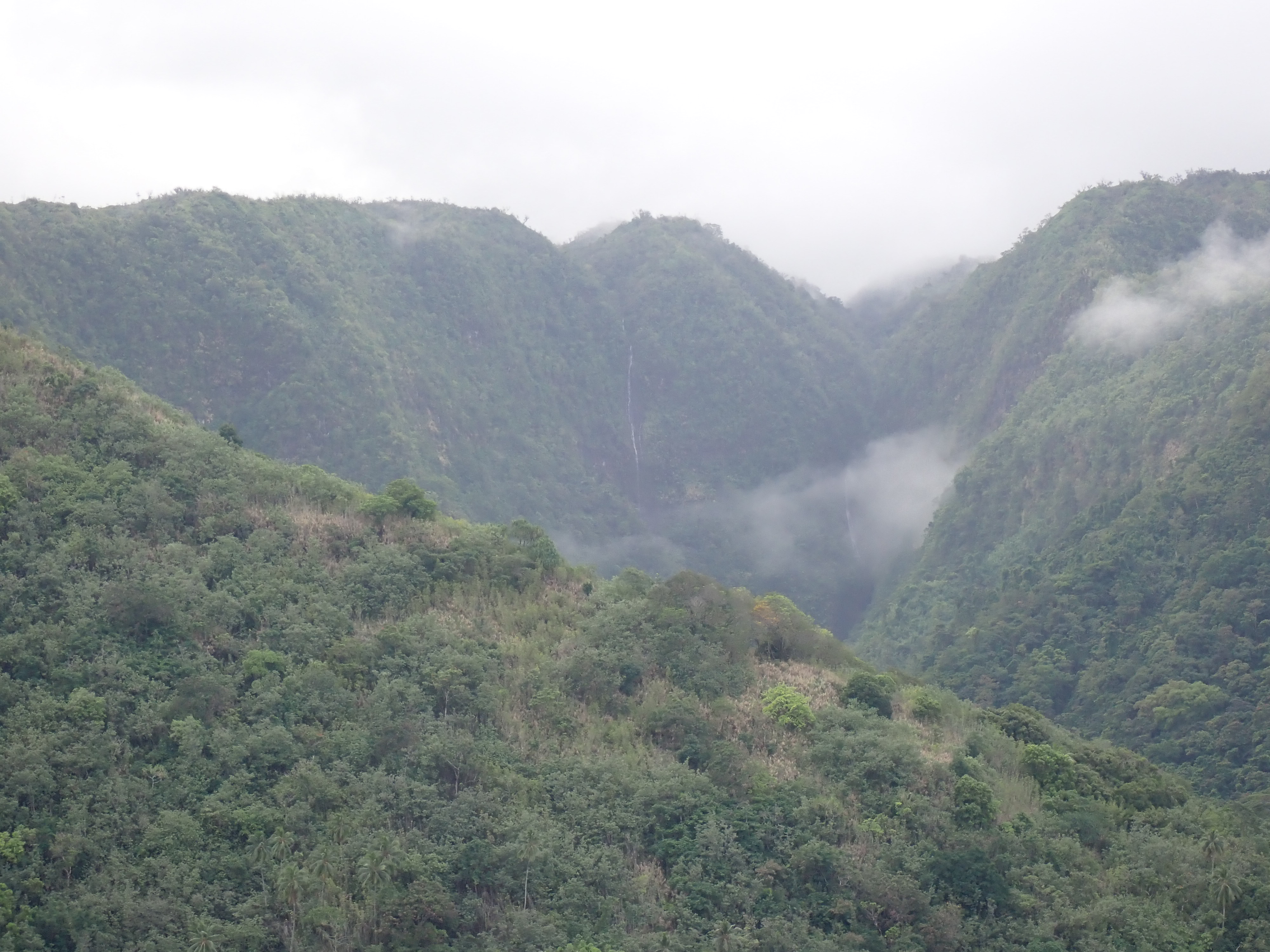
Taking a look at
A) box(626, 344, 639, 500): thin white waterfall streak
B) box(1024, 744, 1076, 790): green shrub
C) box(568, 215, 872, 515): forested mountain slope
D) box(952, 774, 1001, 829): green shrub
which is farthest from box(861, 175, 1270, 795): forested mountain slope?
box(626, 344, 639, 500): thin white waterfall streak

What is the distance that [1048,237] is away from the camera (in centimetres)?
10944

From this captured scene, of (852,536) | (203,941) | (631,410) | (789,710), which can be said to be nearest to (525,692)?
(789,710)

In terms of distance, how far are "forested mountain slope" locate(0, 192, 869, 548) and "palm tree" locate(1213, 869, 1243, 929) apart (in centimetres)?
6023

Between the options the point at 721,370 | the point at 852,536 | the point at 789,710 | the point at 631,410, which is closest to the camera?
the point at 789,710

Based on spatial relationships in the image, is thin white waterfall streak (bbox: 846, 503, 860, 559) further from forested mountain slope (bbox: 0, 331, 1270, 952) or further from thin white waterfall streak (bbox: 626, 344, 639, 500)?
forested mountain slope (bbox: 0, 331, 1270, 952)

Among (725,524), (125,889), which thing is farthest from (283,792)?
(725,524)

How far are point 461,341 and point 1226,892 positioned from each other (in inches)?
3207

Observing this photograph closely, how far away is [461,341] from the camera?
106 metres

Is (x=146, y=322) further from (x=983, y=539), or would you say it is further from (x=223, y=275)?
(x=983, y=539)

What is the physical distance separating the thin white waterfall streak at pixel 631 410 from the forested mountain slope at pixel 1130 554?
88.0ft

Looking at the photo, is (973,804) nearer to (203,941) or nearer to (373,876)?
(373,876)

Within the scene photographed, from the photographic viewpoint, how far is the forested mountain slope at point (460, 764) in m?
31.5

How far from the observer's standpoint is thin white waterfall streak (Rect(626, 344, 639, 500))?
113 m

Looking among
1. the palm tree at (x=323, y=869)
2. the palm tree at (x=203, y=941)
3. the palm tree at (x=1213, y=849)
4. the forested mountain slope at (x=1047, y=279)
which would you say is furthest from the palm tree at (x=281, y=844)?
the forested mountain slope at (x=1047, y=279)
